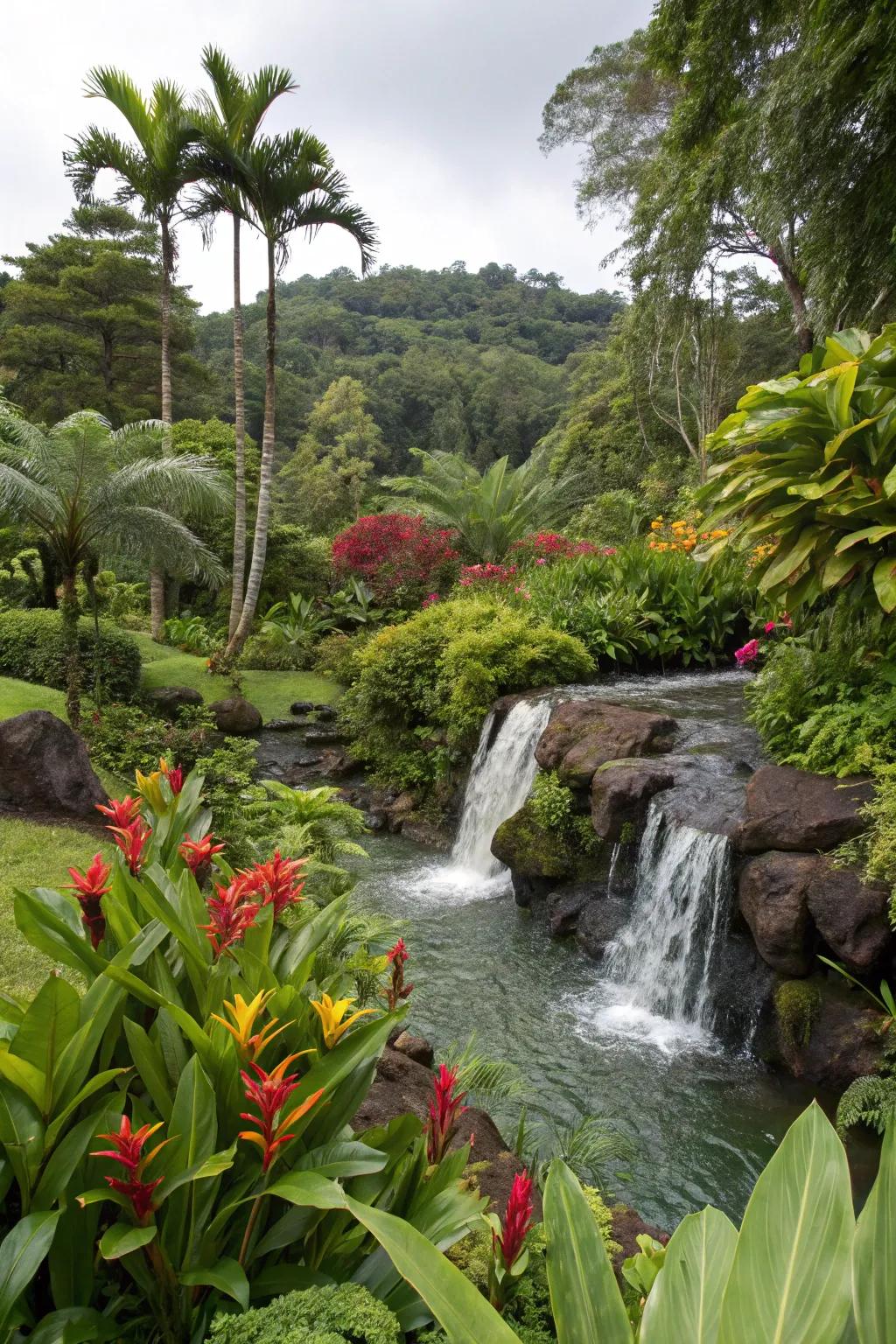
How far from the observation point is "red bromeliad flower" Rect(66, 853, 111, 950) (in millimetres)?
1885

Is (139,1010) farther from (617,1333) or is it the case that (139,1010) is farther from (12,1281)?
(617,1333)

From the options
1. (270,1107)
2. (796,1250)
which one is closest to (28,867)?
(270,1107)

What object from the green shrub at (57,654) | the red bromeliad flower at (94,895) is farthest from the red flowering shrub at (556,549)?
the red bromeliad flower at (94,895)

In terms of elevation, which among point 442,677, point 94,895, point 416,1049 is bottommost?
point 416,1049

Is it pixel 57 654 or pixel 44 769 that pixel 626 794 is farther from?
pixel 57 654

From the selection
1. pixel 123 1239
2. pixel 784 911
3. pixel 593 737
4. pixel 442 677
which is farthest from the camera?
pixel 442 677

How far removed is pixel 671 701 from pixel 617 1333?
23.0 feet

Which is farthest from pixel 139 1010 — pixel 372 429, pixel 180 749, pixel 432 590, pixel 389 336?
pixel 389 336

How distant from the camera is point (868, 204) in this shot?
6.62 metres

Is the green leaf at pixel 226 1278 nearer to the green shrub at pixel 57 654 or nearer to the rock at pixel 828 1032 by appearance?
the rock at pixel 828 1032

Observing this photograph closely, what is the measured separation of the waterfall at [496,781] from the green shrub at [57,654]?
5.38 m

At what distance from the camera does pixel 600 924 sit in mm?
5832

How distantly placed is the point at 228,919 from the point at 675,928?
13.2 ft

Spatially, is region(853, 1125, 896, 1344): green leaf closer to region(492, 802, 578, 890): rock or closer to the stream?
the stream
